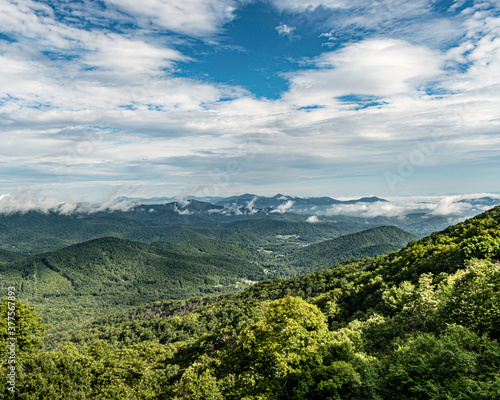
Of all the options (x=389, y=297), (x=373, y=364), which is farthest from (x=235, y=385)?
(x=389, y=297)

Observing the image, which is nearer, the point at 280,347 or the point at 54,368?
the point at 280,347

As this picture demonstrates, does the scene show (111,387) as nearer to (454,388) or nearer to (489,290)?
(454,388)

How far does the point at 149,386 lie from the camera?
4316 cm

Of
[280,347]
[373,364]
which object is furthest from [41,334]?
[373,364]

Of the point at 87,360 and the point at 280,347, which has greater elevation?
the point at 280,347

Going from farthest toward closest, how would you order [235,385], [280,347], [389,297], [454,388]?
[389,297] < [235,385] < [280,347] < [454,388]

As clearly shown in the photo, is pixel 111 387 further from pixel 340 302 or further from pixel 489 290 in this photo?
pixel 340 302

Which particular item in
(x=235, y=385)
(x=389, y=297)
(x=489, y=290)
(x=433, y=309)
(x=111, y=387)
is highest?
(x=489, y=290)

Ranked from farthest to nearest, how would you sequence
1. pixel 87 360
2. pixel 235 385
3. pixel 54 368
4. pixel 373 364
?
pixel 87 360 < pixel 54 368 < pixel 235 385 < pixel 373 364

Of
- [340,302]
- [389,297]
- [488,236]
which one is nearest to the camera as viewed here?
[389,297]

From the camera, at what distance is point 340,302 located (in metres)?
74.6

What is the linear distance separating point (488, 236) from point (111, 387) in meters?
69.0

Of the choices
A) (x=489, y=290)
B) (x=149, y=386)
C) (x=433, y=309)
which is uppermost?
(x=489, y=290)

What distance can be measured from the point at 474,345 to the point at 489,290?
7.24 metres
